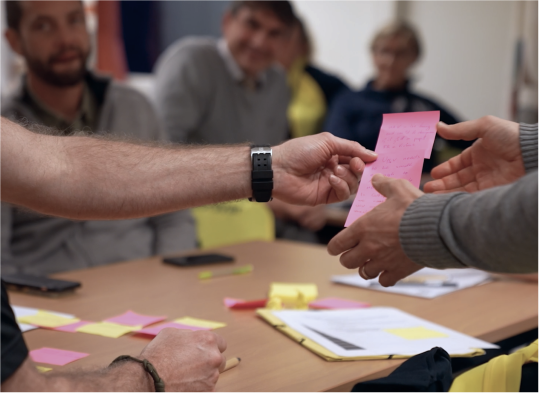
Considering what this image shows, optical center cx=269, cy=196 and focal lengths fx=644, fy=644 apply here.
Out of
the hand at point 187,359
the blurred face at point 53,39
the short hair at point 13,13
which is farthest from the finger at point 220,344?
the short hair at point 13,13

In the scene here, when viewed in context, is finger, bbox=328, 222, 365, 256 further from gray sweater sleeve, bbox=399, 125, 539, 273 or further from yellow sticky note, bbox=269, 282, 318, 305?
yellow sticky note, bbox=269, 282, 318, 305

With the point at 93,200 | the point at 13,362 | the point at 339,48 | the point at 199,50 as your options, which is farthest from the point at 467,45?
the point at 13,362

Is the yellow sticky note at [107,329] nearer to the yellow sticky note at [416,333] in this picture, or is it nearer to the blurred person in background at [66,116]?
the yellow sticky note at [416,333]

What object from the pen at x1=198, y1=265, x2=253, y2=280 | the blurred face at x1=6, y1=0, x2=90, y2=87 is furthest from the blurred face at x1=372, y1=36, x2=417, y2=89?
the pen at x1=198, y1=265, x2=253, y2=280

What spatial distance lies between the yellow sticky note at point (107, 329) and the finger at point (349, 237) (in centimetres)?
50

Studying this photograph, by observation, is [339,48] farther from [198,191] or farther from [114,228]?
[198,191]

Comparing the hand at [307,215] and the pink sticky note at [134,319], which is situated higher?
the pink sticky note at [134,319]

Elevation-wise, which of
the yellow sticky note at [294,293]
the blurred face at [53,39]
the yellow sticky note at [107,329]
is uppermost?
the blurred face at [53,39]

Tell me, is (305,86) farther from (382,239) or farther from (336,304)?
(382,239)

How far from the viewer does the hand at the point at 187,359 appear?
3.65 ft

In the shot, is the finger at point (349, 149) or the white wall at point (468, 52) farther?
the white wall at point (468, 52)

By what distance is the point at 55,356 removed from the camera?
1279mm

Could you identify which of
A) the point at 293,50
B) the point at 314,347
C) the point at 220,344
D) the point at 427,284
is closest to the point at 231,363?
the point at 220,344

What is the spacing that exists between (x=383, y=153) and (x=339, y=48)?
437cm
